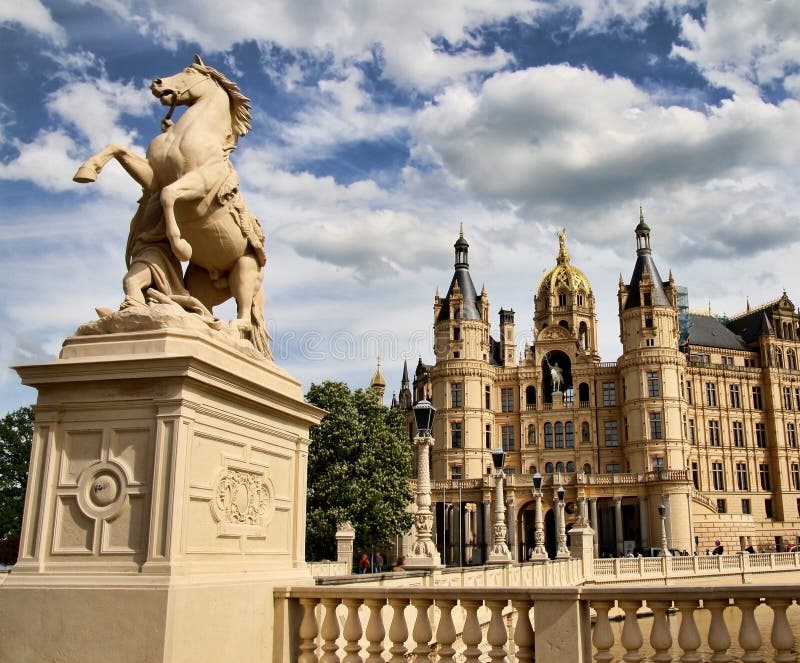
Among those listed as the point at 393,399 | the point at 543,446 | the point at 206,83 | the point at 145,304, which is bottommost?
the point at 145,304

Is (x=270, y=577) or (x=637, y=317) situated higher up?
(x=637, y=317)

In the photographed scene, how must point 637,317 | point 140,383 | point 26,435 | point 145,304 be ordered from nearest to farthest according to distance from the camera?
point 140,383 → point 145,304 → point 26,435 → point 637,317

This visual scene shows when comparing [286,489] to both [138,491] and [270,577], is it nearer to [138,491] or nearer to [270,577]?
[270,577]

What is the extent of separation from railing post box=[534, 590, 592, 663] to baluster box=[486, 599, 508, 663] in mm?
211

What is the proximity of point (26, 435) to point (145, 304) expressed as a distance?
37754mm

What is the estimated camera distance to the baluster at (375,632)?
4.82 metres

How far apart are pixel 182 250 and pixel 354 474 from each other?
32092 millimetres

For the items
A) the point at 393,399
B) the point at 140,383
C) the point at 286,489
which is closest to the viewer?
the point at 140,383

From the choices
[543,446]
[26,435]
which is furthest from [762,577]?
[26,435]

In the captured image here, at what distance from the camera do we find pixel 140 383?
456 centimetres

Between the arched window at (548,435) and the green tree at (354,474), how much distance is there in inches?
1083

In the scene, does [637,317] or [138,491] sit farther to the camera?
[637,317]

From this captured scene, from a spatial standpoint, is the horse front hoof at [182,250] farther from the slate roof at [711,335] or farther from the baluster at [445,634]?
the slate roof at [711,335]

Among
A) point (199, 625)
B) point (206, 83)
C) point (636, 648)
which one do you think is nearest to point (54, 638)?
point (199, 625)
